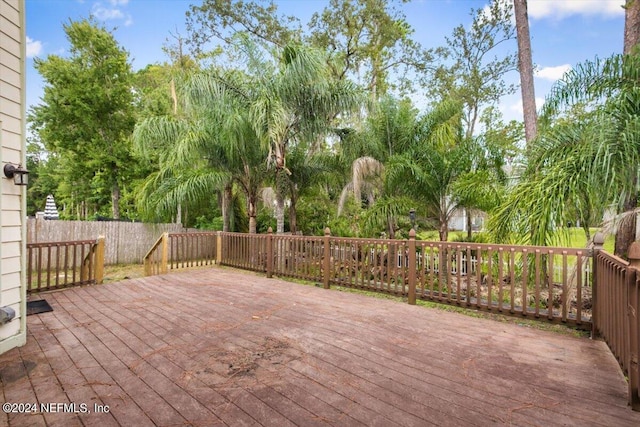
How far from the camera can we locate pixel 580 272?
2930 millimetres

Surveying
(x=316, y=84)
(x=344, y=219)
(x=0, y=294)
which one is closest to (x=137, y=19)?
(x=316, y=84)

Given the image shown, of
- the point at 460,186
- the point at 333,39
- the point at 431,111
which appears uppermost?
the point at 333,39

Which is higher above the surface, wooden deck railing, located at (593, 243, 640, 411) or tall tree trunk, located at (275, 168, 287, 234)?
tall tree trunk, located at (275, 168, 287, 234)

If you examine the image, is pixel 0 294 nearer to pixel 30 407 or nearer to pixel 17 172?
pixel 17 172

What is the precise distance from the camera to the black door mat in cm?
366

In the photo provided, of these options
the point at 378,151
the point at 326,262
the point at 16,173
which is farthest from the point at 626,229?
the point at 16,173

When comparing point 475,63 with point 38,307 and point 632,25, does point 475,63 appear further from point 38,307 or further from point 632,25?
point 38,307

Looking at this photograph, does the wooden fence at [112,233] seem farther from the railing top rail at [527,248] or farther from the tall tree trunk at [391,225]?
the railing top rail at [527,248]

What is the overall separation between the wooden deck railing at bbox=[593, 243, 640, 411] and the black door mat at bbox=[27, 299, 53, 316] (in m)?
5.43

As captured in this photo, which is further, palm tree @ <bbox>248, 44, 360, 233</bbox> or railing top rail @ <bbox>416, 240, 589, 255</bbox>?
palm tree @ <bbox>248, 44, 360, 233</bbox>

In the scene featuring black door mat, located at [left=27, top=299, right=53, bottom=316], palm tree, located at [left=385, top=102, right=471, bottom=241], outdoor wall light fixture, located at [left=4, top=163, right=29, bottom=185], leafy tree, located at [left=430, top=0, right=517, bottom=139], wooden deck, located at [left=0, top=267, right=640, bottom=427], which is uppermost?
leafy tree, located at [left=430, top=0, right=517, bottom=139]

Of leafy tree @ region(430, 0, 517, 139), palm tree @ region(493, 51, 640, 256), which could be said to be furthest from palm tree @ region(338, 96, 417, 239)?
leafy tree @ region(430, 0, 517, 139)

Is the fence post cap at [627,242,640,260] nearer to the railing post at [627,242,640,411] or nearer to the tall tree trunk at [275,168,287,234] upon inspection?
the railing post at [627,242,640,411]

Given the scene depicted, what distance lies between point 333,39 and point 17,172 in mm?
11548
